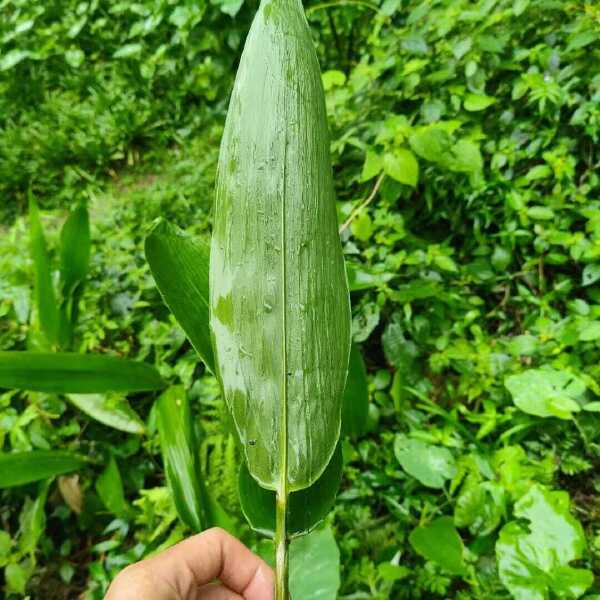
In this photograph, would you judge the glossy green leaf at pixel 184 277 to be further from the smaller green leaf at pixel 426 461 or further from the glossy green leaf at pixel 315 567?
the smaller green leaf at pixel 426 461

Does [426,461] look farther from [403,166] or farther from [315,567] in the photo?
[403,166]

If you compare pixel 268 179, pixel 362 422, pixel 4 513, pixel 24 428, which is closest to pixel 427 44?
pixel 362 422

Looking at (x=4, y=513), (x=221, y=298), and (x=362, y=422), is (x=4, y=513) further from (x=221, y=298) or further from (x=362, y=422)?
(x=221, y=298)

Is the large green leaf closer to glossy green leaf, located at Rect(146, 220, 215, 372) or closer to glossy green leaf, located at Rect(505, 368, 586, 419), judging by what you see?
glossy green leaf, located at Rect(146, 220, 215, 372)

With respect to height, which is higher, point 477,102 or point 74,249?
point 477,102

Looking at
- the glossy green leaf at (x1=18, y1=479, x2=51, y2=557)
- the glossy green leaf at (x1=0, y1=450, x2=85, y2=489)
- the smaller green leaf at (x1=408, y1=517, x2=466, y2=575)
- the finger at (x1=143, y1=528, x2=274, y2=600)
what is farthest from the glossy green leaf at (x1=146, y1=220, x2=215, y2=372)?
the glossy green leaf at (x1=18, y1=479, x2=51, y2=557)

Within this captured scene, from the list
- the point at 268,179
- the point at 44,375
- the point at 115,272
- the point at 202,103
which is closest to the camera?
the point at 268,179

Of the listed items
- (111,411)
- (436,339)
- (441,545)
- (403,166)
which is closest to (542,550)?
(441,545)
